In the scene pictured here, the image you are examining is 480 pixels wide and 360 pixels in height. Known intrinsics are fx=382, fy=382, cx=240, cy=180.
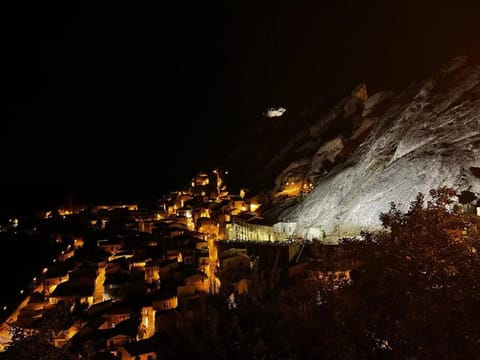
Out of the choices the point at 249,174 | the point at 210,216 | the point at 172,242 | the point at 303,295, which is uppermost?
the point at 249,174

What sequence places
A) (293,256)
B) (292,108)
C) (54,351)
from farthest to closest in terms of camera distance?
(292,108) < (293,256) < (54,351)

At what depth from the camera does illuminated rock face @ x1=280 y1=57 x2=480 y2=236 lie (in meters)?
27.8

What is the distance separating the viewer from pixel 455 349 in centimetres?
912

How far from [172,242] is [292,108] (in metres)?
52.3

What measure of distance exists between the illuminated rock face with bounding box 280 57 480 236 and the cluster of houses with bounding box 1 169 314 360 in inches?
221

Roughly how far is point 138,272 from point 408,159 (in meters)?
26.4

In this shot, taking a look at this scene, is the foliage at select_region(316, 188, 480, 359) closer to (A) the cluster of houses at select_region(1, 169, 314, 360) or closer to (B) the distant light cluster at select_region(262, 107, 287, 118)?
(A) the cluster of houses at select_region(1, 169, 314, 360)

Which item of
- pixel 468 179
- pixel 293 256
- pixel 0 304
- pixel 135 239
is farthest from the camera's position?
pixel 135 239

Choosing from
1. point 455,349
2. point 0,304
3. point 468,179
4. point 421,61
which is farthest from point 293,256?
point 421,61

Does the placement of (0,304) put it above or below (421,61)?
below

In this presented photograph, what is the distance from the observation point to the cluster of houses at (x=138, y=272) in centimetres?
2608

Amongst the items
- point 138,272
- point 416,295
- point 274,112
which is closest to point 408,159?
point 416,295

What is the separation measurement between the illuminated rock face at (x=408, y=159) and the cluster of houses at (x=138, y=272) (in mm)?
5602

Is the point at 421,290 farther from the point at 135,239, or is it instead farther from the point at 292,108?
the point at 292,108
